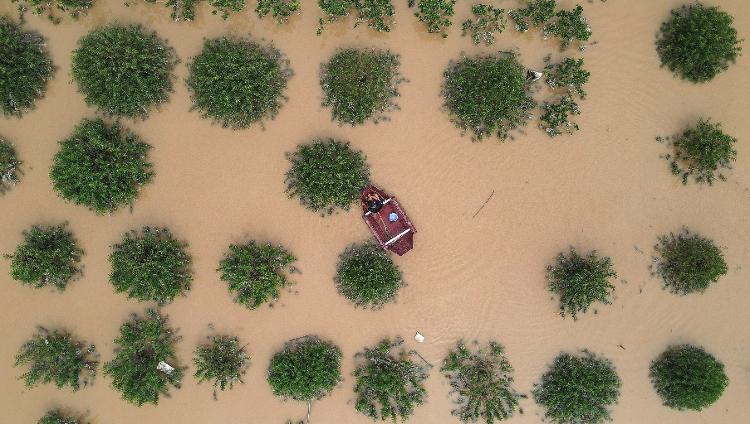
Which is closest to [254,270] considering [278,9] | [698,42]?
[278,9]

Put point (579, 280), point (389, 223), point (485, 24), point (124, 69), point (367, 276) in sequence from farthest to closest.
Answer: point (485, 24) < point (389, 223) < point (579, 280) < point (367, 276) < point (124, 69)

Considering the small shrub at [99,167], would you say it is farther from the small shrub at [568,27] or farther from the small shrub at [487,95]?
the small shrub at [568,27]

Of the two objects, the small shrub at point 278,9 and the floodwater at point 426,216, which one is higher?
the small shrub at point 278,9

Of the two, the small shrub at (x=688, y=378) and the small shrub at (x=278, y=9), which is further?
the small shrub at (x=278, y=9)

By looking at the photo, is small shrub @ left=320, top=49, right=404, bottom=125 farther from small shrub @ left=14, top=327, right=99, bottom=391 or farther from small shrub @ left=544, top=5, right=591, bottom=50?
small shrub @ left=14, top=327, right=99, bottom=391

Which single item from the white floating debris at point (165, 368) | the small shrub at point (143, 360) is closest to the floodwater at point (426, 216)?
the small shrub at point (143, 360)

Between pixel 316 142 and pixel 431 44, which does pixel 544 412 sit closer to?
pixel 316 142

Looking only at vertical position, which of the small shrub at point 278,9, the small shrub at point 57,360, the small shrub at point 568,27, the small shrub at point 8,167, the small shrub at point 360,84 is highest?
the small shrub at point 568,27

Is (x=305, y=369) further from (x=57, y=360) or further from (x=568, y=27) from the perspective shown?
(x=568, y=27)
